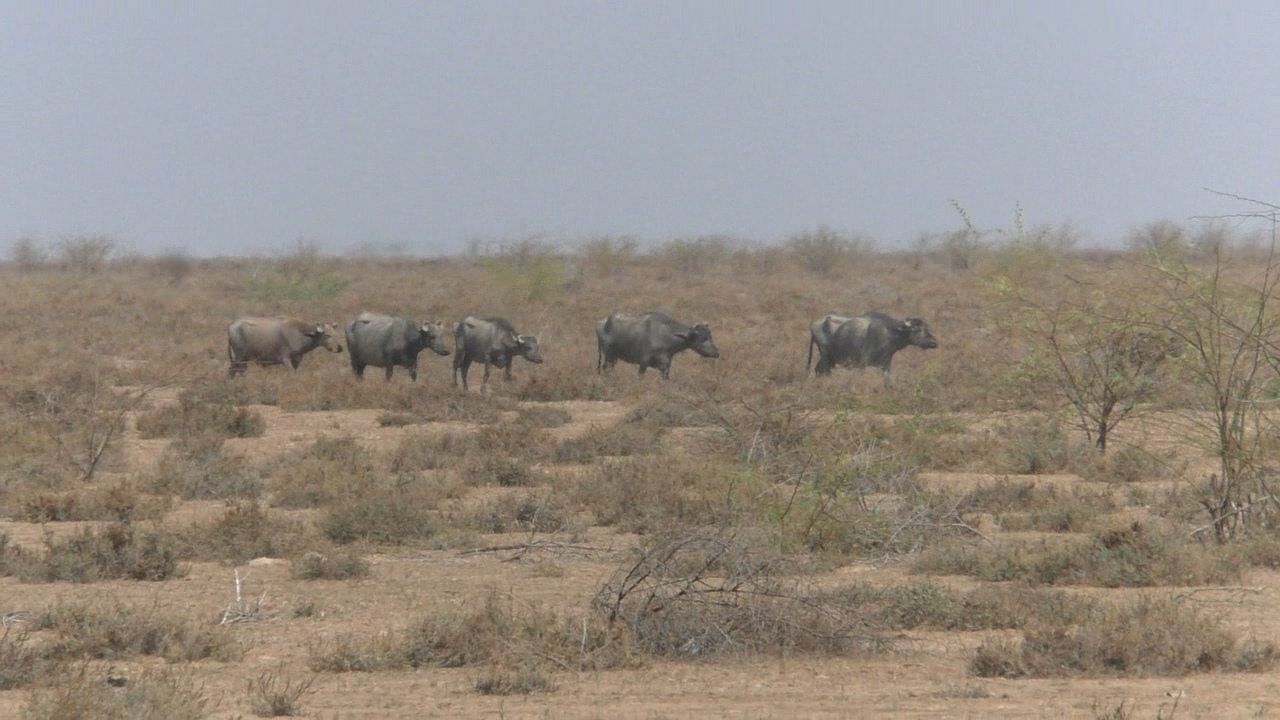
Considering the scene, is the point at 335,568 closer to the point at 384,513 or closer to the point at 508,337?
→ the point at 384,513

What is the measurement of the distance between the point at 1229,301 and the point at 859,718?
5.87 m

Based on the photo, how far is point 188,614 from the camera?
829 centimetres

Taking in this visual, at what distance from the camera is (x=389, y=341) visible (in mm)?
24359

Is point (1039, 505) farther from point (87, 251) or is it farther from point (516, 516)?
point (87, 251)

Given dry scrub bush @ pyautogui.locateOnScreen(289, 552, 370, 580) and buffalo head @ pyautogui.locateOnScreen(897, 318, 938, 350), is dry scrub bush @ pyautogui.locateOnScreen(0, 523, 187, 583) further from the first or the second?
buffalo head @ pyautogui.locateOnScreen(897, 318, 938, 350)

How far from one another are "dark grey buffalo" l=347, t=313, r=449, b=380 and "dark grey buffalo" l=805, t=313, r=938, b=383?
6691mm

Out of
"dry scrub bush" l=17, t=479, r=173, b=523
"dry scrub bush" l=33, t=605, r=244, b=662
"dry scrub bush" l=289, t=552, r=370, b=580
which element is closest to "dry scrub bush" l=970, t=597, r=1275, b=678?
"dry scrub bush" l=33, t=605, r=244, b=662

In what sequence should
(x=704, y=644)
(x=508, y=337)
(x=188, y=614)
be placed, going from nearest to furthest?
(x=704, y=644) < (x=188, y=614) < (x=508, y=337)

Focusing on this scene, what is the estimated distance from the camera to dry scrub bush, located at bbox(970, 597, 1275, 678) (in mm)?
6965

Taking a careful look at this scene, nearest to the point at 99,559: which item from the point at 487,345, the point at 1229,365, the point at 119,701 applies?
the point at 119,701

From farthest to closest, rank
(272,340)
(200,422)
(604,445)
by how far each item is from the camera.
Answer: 1. (272,340)
2. (200,422)
3. (604,445)

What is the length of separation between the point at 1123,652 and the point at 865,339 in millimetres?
17623

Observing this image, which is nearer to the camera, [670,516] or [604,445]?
[670,516]

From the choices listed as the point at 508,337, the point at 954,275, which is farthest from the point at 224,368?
the point at 954,275
